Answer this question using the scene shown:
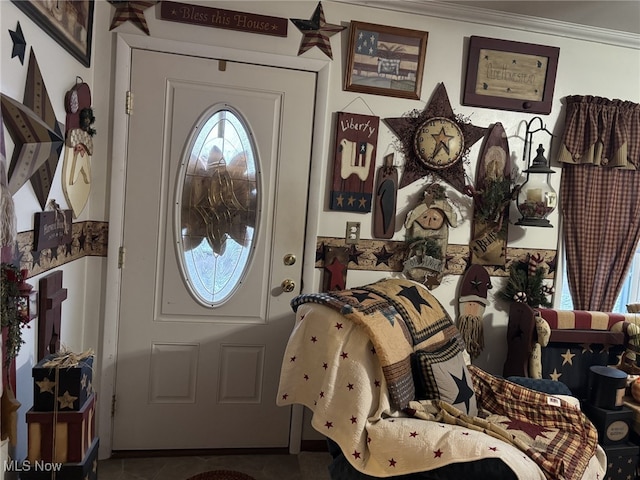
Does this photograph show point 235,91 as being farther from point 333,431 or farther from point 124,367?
point 333,431

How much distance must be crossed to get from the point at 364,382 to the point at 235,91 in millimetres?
1537

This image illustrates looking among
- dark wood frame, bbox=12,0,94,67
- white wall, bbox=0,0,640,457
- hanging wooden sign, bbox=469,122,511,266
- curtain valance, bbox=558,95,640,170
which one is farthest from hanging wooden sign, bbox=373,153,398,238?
dark wood frame, bbox=12,0,94,67

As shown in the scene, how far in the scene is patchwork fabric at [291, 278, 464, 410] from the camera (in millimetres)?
1835

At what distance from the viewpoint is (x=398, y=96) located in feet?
8.50

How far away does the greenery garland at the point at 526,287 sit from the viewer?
270 centimetres

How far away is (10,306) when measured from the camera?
4.42 feet

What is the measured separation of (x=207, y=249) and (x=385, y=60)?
4.39 ft

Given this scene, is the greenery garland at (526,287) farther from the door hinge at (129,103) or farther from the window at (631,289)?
the door hinge at (129,103)

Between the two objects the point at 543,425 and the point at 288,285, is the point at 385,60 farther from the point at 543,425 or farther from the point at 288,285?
the point at 543,425

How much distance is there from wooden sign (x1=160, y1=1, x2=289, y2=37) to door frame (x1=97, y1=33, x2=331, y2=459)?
0.10 metres

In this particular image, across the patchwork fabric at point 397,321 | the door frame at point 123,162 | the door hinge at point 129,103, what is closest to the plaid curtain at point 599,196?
the patchwork fabric at point 397,321

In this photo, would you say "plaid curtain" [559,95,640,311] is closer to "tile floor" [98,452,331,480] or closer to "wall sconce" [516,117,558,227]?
"wall sconce" [516,117,558,227]

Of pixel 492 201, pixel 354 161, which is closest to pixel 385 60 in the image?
pixel 354 161

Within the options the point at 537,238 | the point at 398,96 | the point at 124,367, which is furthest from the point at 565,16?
the point at 124,367
